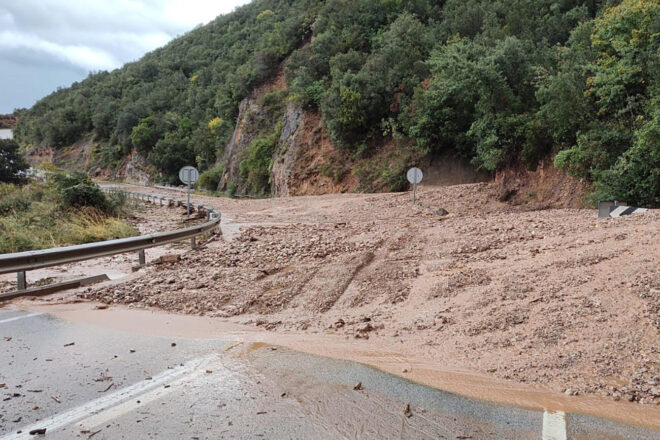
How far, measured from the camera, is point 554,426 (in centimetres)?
319

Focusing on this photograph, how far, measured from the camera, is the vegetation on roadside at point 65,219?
11.7 meters

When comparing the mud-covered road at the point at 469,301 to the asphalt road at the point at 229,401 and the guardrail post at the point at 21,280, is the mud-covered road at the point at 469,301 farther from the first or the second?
the guardrail post at the point at 21,280

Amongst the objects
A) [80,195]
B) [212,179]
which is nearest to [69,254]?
[80,195]

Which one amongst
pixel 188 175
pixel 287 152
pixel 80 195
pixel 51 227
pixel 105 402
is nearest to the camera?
pixel 105 402

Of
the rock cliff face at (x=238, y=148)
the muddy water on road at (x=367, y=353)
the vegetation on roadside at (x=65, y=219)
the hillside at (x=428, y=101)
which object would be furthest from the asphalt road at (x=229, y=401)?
the rock cliff face at (x=238, y=148)

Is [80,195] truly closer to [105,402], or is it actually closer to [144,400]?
[105,402]

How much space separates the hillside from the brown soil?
23.9 feet

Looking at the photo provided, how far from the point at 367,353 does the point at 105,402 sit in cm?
232

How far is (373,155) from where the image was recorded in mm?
31156

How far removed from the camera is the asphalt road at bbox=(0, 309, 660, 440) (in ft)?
10.3

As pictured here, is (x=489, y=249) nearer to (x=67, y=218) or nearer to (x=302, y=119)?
(x=67, y=218)

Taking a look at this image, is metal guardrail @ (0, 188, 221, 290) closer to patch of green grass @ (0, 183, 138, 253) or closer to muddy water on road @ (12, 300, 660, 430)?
muddy water on road @ (12, 300, 660, 430)

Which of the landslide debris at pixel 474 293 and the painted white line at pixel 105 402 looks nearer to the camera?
the painted white line at pixel 105 402

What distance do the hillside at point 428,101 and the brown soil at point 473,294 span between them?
7296 millimetres
